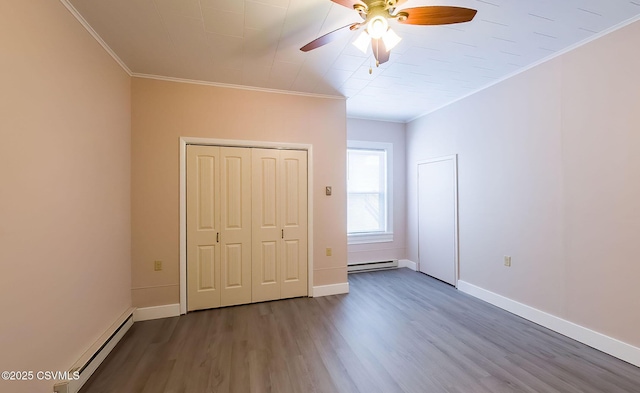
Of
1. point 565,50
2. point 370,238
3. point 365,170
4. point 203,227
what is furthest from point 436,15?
point 370,238

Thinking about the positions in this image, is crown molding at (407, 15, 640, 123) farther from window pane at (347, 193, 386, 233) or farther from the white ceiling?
window pane at (347, 193, 386, 233)

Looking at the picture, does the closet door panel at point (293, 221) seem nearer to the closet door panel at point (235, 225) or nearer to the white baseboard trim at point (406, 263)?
the closet door panel at point (235, 225)

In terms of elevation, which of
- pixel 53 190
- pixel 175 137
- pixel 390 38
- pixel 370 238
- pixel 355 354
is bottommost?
pixel 355 354

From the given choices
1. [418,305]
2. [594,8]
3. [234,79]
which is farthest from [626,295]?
[234,79]

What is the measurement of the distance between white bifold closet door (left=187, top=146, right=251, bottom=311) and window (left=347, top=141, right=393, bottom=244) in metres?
2.15

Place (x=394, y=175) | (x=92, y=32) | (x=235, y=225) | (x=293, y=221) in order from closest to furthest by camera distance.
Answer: (x=92, y=32) < (x=235, y=225) < (x=293, y=221) < (x=394, y=175)

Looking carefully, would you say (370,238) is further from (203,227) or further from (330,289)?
(203,227)

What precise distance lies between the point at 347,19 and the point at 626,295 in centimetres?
336

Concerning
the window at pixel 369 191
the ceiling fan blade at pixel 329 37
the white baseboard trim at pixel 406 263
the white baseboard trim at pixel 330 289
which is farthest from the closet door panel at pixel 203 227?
the white baseboard trim at pixel 406 263

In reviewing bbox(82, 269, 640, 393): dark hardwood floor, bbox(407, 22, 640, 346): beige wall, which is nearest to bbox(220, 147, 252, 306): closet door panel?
bbox(82, 269, 640, 393): dark hardwood floor

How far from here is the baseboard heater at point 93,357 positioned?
1769 mm

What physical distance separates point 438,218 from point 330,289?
219 cm

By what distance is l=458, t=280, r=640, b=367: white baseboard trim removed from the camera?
84.7 inches

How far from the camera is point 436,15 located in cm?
157
